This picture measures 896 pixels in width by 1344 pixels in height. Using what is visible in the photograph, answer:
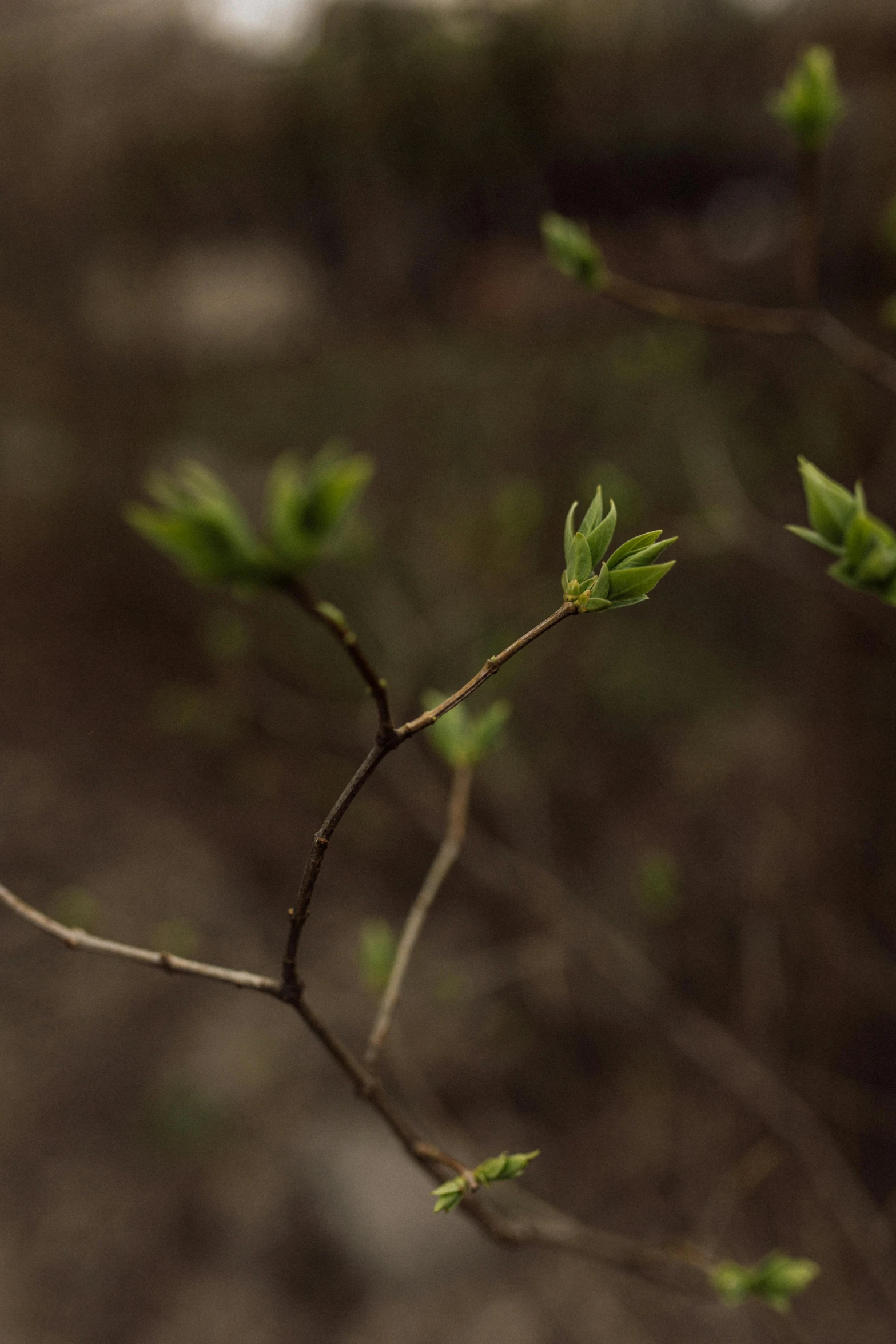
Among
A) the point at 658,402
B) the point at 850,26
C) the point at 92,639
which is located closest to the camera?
the point at 850,26

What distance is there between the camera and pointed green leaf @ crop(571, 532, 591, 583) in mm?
209

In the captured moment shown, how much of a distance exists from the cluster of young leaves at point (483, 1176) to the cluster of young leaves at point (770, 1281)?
0.22m

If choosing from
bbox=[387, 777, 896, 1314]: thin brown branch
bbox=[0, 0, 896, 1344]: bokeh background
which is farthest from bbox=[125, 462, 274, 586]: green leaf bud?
bbox=[387, 777, 896, 1314]: thin brown branch

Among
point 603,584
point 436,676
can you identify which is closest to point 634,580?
point 603,584

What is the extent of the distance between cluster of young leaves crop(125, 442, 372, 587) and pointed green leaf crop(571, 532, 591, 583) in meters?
0.07

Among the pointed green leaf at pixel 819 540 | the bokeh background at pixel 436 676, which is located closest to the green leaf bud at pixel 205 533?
the pointed green leaf at pixel 819 540

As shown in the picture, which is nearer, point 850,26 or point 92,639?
point 850,26

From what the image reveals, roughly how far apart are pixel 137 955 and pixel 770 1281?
39 centimetres

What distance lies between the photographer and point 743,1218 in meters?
1.10

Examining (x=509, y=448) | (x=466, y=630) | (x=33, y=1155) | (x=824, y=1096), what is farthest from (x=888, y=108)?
(x=33, y=1155)

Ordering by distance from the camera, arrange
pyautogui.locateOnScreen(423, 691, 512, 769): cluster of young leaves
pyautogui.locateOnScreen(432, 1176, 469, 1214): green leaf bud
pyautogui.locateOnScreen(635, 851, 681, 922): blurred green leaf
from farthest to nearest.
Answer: pyautogui.locateOnScreen(635, 851, 681, 922): blurred green leaf < pyautogui.locateOnScreen(423, 691, 512, 769): cluster of young leaves < pyautogui.locateOnScreen(432, 1176, 469, 1214): green leaf bud

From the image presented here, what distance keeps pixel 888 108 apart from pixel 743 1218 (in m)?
1.46

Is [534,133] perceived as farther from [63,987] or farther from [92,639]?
[63,987]

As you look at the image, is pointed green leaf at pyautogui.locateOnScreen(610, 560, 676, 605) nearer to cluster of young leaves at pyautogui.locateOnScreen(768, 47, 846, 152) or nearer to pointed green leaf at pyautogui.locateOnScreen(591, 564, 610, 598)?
pointed green leaf at pyautogui.locateOnScreen(591, 564, 610, 598)
